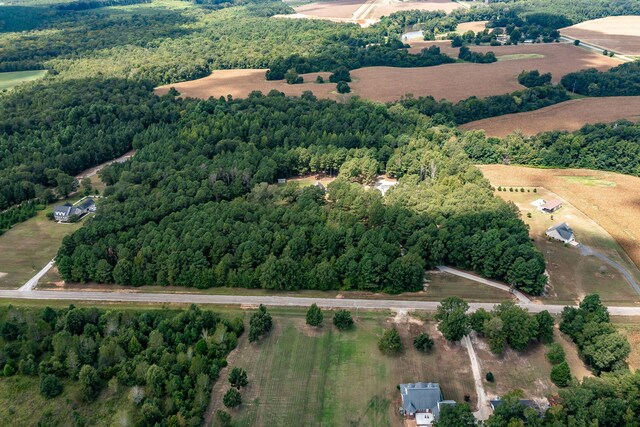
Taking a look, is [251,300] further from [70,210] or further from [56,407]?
[70,210]

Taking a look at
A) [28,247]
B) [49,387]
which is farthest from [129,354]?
[28,247]

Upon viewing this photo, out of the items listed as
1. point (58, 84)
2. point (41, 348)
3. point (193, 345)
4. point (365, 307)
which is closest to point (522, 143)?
point (365, 307)

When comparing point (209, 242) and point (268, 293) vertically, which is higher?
point (209, 242)

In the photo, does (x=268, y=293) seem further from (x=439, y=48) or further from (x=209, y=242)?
(x=439, y=48)

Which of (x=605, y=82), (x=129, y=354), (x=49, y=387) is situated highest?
(x=605, y=82)

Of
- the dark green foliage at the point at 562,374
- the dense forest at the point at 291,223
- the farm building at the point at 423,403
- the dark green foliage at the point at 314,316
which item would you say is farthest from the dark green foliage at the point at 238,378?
the dark green foliage at the point at 562,374

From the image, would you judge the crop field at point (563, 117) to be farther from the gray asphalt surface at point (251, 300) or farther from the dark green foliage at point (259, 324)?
the dark green foliage at point (259, 324)
